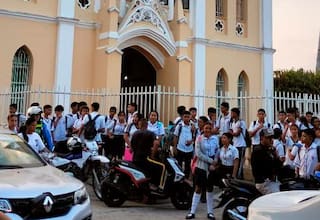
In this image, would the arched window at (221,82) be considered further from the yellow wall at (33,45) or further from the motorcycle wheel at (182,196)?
the motorcycle wheel at (182,196)

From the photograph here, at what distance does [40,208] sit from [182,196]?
384 cm

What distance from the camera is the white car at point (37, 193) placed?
16.4 ft

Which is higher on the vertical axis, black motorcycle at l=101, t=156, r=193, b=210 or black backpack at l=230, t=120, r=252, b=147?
black backpack at l=230, t=120, r=252, b=147

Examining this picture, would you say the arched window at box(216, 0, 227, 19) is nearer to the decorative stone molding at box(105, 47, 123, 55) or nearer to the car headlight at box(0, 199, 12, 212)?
the decorative stone molding at box(105, 47, 123, 55)

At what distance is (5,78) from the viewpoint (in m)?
15.5

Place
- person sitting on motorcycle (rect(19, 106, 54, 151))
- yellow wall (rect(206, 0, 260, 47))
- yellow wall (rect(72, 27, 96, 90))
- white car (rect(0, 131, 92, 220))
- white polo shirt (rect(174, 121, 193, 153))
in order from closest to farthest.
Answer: white car (rect(0, 131, 92, 220)), person sitting on motorcycle (rect(19, 106, 54, 151)), white polo shirt (rect(174, 121, 193, 153)), yellow wall (rect(72, 27, 96, 90)), yellow wall (rect(206, 0, 260, 47))

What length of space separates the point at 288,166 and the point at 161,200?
2.62m

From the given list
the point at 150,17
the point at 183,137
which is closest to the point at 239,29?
the point at 150,17

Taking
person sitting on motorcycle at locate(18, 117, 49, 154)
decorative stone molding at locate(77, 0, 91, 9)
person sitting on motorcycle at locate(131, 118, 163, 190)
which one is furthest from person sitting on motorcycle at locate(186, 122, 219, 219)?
decorative stone molding at locate(77, 0, 91, 9)

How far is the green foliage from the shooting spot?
35625 millimetres

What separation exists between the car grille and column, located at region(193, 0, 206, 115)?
13781mm

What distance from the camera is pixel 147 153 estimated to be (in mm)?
8523

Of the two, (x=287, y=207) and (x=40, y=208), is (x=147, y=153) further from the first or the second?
(x=287, y=207)

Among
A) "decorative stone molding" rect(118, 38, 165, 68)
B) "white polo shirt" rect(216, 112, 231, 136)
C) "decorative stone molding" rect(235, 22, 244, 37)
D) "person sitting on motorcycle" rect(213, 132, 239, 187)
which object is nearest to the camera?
"person sitting on motorcycle" rect(213, 132, 239, 187)
